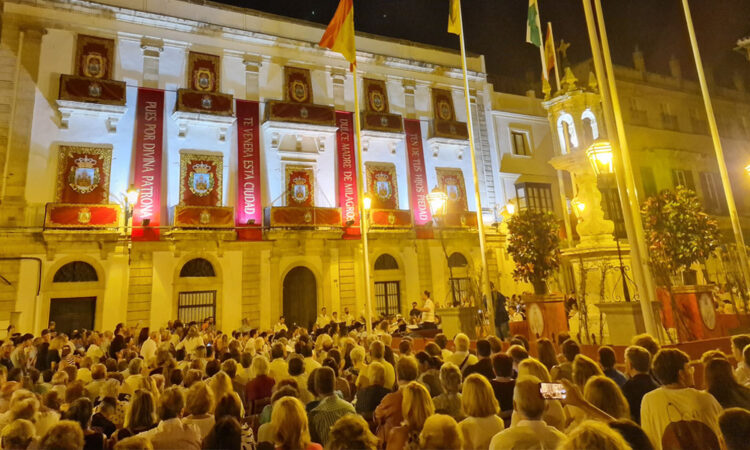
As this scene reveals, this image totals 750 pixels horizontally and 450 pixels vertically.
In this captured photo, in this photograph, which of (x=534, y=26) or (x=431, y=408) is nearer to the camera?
(x=431, y=408)

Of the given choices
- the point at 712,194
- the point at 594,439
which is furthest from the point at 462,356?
the point at 712,194

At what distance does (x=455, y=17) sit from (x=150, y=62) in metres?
14.1

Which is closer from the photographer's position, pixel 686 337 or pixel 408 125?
pixel 686 337

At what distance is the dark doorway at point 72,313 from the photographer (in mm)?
17359

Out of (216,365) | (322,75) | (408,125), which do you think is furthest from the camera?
(408,125)

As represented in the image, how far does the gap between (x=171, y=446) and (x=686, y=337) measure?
37.6 feet

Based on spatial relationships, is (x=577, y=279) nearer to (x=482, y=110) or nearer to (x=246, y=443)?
(x=246, y=443)

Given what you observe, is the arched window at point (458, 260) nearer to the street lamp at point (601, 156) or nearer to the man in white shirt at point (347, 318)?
the man in white shirt at point (347, 318)

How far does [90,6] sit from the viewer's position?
19.1 meters

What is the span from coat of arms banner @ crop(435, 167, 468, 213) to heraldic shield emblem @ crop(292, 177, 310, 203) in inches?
309

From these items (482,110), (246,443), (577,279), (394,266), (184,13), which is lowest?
(246,443)

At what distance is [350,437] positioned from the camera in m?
2.89

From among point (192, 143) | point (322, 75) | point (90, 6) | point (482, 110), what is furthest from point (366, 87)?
point (90, 6)

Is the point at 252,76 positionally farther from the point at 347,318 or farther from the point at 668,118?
the point at 668,118
